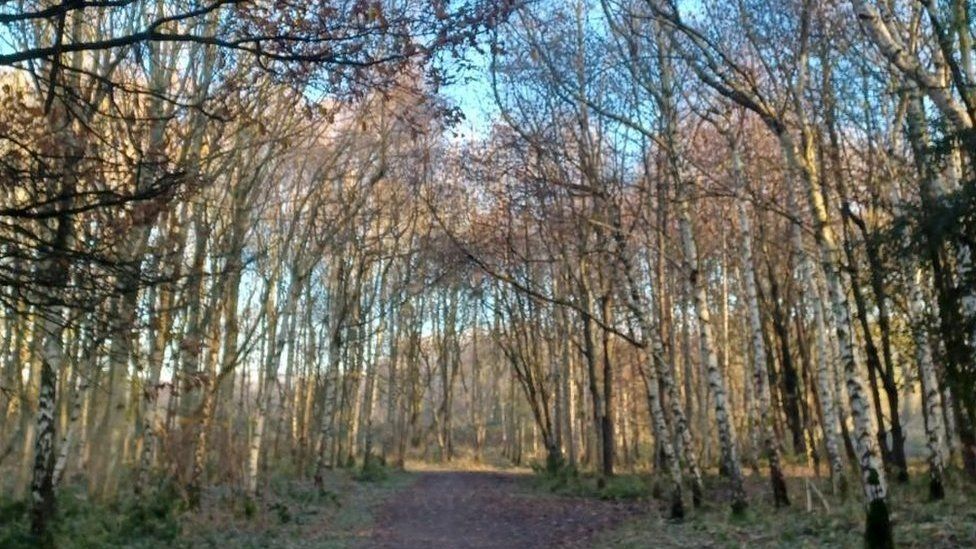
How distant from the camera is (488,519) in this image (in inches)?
676

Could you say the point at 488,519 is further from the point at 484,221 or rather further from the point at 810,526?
the point at 484,221

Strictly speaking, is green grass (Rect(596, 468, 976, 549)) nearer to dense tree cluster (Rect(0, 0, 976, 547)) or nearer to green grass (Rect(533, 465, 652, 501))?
dense tree cluster (Rect(0, 0, 976, 547))

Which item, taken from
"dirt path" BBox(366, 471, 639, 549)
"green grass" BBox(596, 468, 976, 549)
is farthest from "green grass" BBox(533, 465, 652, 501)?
"green grass" BBox(596, 468, 976, 549)

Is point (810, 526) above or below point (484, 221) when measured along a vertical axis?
below

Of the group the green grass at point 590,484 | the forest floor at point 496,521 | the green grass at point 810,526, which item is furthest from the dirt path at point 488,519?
the green grass at point 810,526

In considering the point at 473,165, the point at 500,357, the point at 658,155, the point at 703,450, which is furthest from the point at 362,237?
the point at 500,357

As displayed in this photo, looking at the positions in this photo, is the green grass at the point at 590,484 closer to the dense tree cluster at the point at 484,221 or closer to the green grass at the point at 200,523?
the dense tree cluster at the point at 484,221

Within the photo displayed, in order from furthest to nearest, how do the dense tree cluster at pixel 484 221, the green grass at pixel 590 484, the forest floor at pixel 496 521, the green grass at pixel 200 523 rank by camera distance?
the green grass at pixel 590 484, the green grass at pixel 200 523, the forest floor at pixel 496 521, the dense tree cluster at pixel 484 221

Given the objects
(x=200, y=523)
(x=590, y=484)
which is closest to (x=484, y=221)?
(x=590, y=484)

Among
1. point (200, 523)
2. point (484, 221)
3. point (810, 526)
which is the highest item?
point (484, 221)

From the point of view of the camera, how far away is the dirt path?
13541 millimetres

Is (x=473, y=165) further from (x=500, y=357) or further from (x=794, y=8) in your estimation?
(x=500, y=357)

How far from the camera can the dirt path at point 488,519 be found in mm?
13541

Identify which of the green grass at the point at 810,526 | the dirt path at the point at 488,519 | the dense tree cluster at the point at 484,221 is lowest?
the dirt path at the point at 488,519
